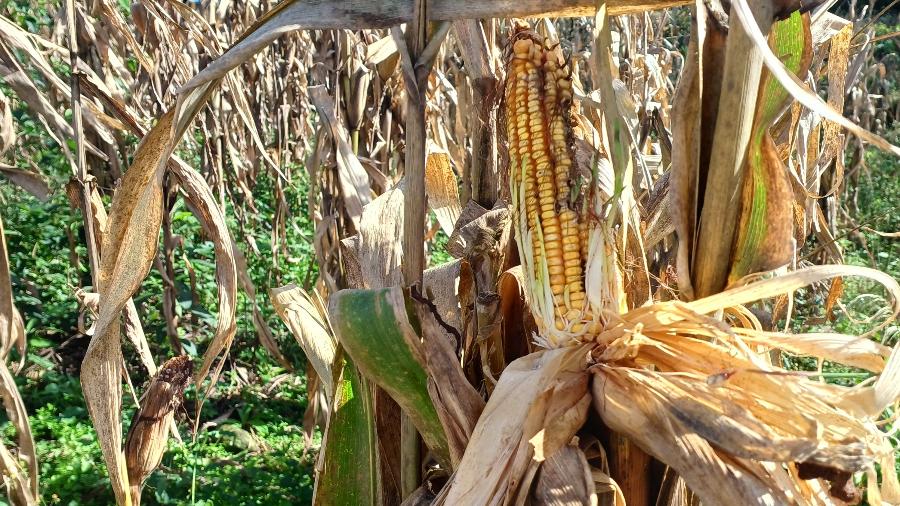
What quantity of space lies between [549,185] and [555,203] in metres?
0.03

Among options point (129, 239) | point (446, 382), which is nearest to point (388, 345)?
point (446, 382)

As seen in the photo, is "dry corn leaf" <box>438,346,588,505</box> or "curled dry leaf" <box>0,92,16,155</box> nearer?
"dry corn leaf" <box>438,346,588,505</box>

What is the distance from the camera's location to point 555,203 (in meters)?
1.15

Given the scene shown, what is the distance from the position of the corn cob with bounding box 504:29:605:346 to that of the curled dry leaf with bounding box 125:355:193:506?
2.47ft

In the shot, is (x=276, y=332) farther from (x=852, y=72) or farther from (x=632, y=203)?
(x=632, y=203)

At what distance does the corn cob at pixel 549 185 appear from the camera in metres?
1.15

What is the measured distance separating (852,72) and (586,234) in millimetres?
3325

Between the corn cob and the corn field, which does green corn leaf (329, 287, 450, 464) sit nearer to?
the corn field

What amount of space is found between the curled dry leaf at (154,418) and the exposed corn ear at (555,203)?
75 centimetres

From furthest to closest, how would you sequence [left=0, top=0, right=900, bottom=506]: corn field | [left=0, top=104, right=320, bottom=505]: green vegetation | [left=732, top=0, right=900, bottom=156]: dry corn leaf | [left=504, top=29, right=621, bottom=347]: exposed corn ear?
[left=0, top=104, right=320, bottom=505]: green vegetation → [left=504, top=29, right=621, bottom=347]: exposed corn ear → [left=0, top=0, right=900, bottom=506]: corn field → [left=732, top=0, right=900, bottom=156]: dry corn leaf

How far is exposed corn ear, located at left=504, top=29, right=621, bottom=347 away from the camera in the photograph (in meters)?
1.14

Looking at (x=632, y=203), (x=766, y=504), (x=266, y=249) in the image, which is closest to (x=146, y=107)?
(x=266, y=249)

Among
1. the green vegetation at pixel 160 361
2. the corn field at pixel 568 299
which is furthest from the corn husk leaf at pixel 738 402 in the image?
the green vegetation at pixel 160 361

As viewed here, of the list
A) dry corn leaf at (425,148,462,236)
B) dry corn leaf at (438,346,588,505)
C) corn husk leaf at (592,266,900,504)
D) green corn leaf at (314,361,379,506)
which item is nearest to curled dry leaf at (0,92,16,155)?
dry corn leaf at (425,148,462,236)
